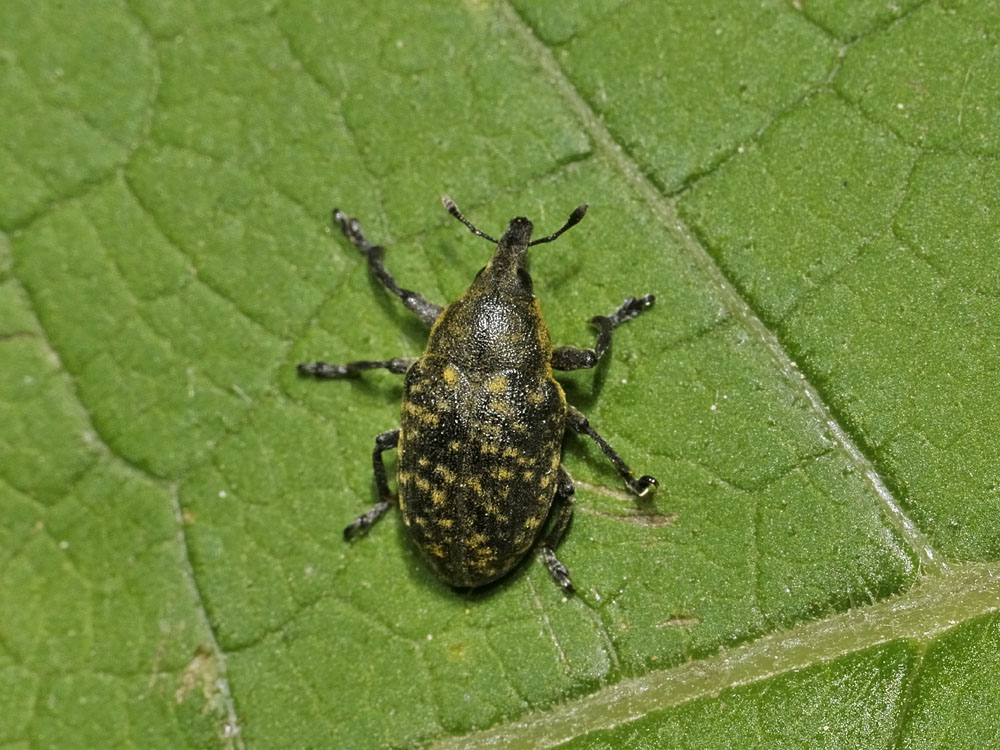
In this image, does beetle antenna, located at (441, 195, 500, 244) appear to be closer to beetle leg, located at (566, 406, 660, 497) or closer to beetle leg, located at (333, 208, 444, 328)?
beetle leg, located at (333, 208, 444, 328)

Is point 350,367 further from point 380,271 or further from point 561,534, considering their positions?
point 561,534

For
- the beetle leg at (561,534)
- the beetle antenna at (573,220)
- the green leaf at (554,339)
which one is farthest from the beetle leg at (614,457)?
the beetle antenna at (573,220)

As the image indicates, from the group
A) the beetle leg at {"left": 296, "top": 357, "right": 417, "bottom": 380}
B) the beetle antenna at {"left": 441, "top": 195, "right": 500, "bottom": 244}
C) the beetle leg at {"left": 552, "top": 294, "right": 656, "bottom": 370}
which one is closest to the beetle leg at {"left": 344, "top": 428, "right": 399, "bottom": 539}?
the beetle leg at {"left": 296, "top": 357, "right": 417, "bottom": 380}

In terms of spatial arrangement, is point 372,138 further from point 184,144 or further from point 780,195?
point 780,195

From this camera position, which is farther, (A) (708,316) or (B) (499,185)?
(B) (499,185)

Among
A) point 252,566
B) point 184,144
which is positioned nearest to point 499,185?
point 184,144
